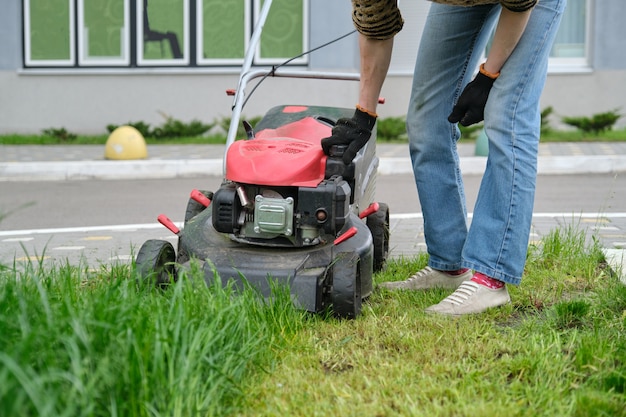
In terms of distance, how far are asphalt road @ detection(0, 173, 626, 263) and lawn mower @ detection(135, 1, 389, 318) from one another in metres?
1.56

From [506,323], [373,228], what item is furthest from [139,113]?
[506,323]

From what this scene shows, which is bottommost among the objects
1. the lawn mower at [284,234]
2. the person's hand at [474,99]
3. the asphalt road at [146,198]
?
the asphalt road at [146,198]

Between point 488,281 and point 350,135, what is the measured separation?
0.73m

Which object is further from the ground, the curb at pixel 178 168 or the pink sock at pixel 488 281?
the pink sock at pixel 488 281

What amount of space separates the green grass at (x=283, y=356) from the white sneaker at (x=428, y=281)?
40 centimetres

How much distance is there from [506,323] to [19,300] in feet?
5.59

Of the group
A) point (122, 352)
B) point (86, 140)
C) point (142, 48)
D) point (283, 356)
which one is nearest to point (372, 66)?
point (283, 356)

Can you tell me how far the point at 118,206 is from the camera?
738cm

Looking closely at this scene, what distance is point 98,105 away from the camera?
46.8 ft

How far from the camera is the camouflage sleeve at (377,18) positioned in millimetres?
3354

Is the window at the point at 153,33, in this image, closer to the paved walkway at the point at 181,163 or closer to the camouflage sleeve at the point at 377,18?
the paved walkway at the point at 181,163

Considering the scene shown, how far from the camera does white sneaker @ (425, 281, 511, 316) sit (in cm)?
333

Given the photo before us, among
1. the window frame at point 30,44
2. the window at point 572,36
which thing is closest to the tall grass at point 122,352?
the window frame at point 30,44

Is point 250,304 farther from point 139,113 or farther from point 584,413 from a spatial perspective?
point 139,113
